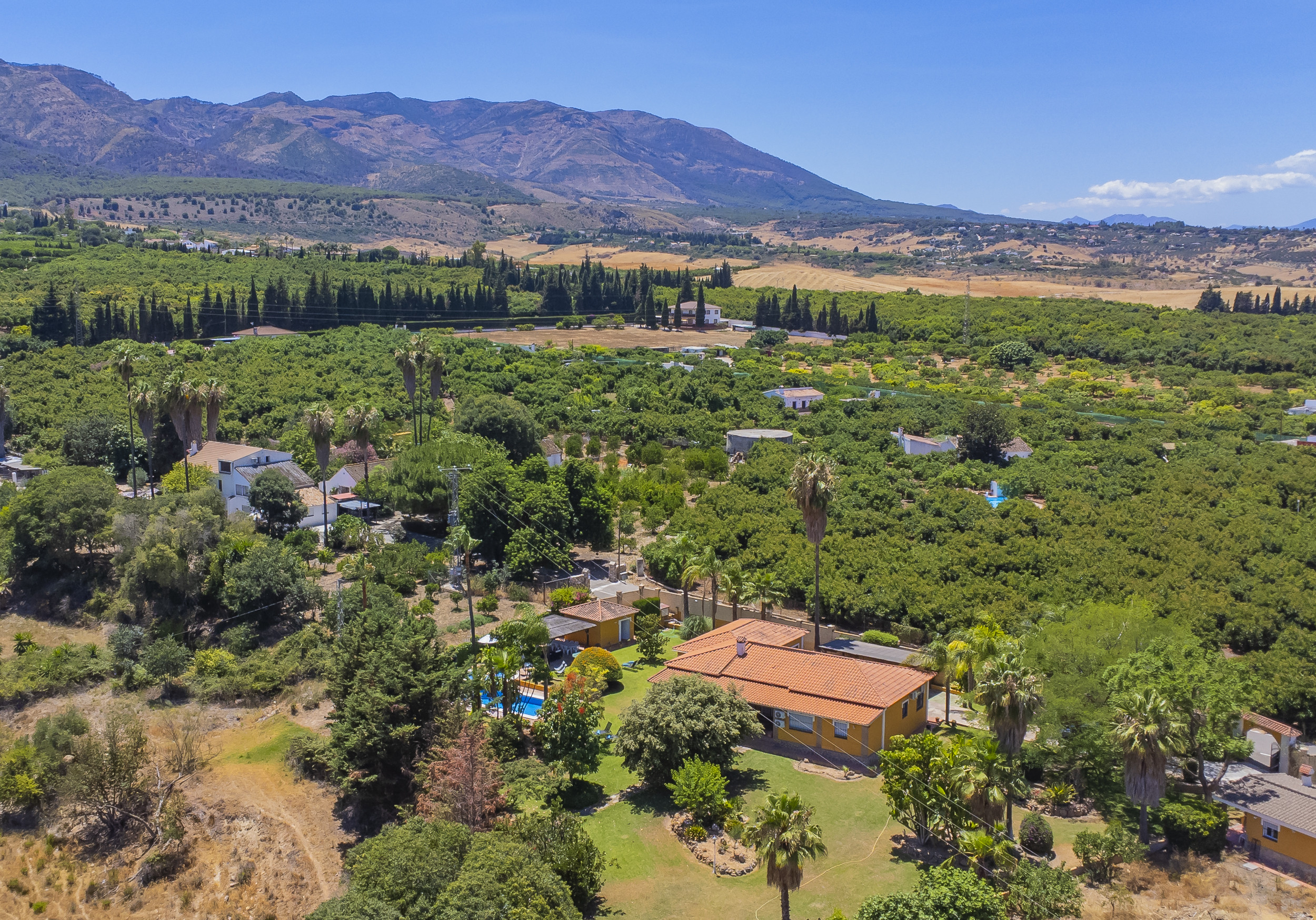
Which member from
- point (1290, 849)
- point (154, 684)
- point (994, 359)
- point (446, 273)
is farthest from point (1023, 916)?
point (446, 273)

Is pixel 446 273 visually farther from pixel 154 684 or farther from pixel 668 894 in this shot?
pixel 668 894

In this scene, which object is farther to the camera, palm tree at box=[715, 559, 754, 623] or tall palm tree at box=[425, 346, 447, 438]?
tall palm tree at box=[425, 346, 447, 438]

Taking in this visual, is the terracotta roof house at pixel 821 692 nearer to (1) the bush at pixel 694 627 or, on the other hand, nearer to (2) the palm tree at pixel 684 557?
(1) the bush at pixel 694 627

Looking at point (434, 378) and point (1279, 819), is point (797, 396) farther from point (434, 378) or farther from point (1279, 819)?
point (1279, 819)

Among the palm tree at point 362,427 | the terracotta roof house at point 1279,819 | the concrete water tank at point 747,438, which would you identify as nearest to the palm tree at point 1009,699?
the terracotta roof house at point 1279,819

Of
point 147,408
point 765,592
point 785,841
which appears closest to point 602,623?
point 765,592

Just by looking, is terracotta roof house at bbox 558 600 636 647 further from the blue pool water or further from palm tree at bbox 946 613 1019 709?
palm tree at bbox 946 613 1019 709

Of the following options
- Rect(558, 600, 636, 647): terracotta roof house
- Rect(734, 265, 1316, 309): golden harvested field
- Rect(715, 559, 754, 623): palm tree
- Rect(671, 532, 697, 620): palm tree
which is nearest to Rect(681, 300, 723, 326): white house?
Rect(734, 265, 1316, 309): golden harvested field
